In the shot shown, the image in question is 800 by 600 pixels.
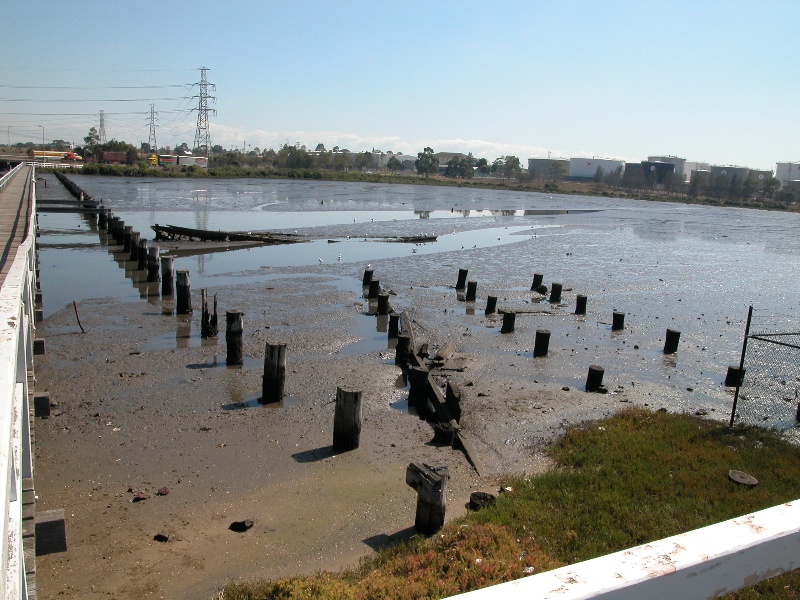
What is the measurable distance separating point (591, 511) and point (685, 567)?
20.4ft

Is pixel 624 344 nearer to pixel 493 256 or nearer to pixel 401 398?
pixel 401 398

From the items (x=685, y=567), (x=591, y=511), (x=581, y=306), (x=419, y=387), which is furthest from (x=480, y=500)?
→ (x=581, y=306)

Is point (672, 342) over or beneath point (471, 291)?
beneath

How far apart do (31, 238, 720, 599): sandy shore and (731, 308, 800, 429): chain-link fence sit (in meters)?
1.39

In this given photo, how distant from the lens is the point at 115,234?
3581cm

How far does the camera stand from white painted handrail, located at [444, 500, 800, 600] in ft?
5.44

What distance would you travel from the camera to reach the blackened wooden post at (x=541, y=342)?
1652 cm

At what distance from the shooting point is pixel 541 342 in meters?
16.6

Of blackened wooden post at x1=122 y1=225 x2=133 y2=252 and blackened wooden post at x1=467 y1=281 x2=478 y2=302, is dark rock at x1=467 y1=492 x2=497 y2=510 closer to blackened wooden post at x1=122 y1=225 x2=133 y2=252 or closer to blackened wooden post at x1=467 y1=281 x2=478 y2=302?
blackened wooden post at x1=467 y1=281 x2=478 y2=302

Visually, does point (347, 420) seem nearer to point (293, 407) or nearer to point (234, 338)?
point (293, 407)

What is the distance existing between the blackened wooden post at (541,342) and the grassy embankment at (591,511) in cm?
569

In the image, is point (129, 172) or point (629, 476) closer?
point (629, 476)

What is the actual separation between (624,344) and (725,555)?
57.1ft

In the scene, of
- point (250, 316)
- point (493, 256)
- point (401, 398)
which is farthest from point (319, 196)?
point (401, 398)
